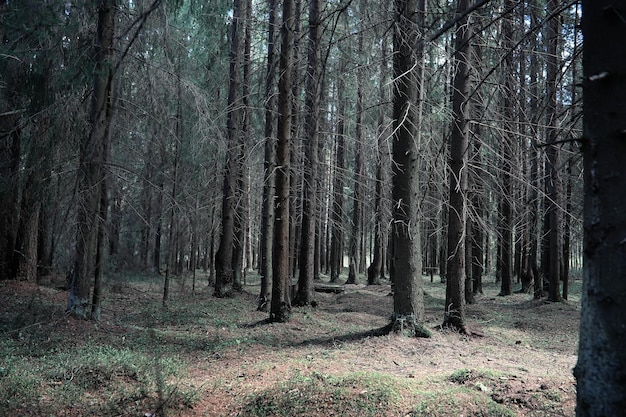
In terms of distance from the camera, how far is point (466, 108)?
30.8 ft

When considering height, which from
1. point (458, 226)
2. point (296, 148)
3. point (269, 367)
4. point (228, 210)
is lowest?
point (269, 367)

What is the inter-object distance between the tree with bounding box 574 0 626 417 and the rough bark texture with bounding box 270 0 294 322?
8077mm

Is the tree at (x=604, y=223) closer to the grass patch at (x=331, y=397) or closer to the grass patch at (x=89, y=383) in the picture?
the grass patch at (x=331, y=397)

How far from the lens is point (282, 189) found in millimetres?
10109

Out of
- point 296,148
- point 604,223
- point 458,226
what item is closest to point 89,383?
point 604,223

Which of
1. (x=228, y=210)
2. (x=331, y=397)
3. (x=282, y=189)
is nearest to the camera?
(x=331, y=397)

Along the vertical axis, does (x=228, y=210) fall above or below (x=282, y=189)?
below

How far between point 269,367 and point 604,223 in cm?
555

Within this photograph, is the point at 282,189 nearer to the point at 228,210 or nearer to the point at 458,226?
the point at 458,226

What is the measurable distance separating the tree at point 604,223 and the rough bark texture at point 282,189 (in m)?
8.08

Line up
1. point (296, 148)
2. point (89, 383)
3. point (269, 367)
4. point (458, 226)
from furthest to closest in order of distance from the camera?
point (296, 148) < point (458, 226) < point (269, 367) < point (89, 383)

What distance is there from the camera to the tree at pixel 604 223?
75.8 inches

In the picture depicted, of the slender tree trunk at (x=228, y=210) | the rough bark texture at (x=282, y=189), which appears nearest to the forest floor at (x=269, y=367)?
the rough bark texture at (x=282, y=189)

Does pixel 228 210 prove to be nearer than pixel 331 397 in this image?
No
